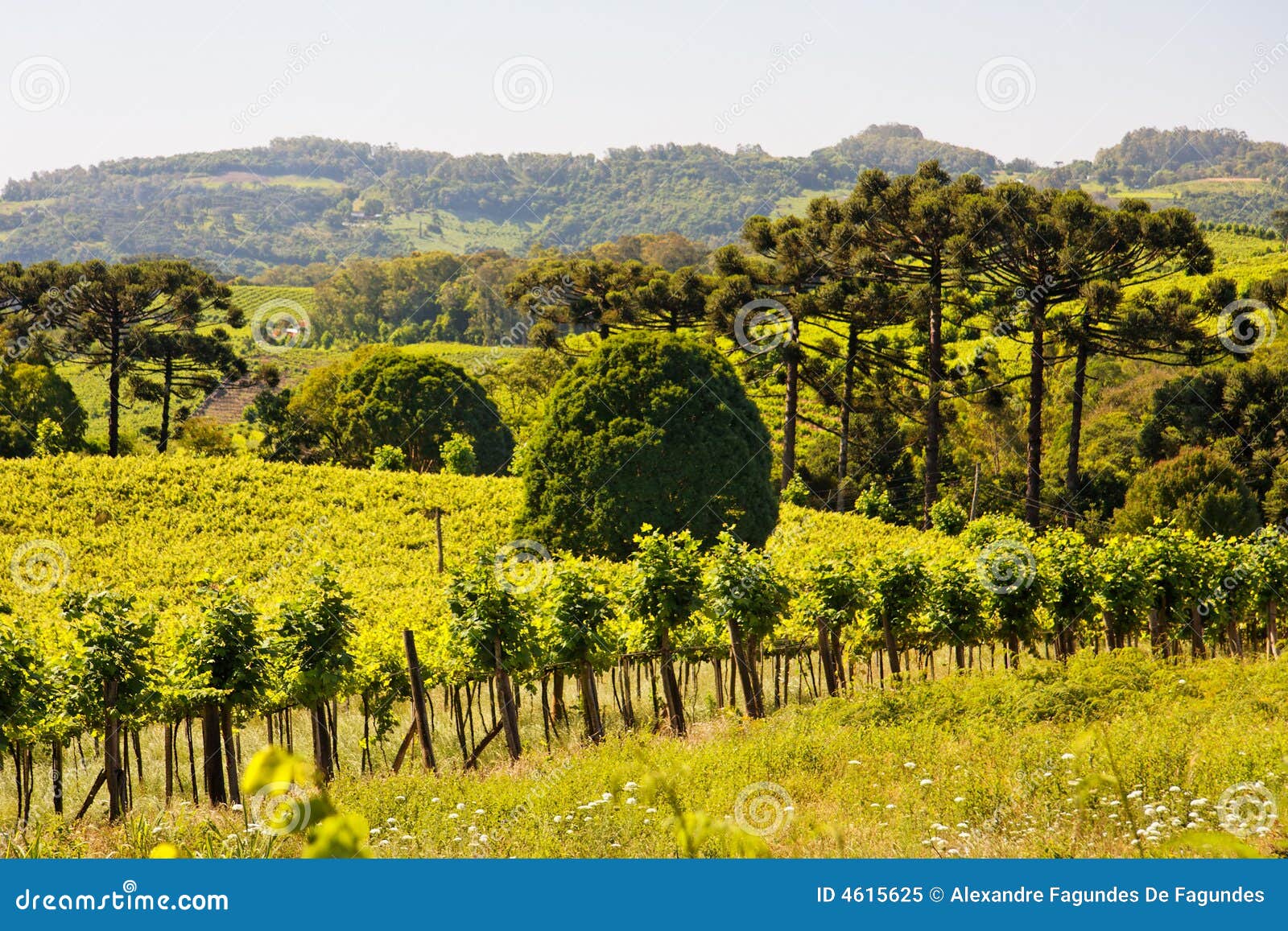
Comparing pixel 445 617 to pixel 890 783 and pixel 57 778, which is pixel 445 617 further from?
pixel 890 783

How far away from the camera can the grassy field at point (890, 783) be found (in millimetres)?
7316

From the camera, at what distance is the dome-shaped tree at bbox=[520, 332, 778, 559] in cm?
2166

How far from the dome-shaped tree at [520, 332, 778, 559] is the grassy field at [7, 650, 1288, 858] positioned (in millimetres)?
8290

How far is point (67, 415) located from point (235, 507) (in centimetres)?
2275

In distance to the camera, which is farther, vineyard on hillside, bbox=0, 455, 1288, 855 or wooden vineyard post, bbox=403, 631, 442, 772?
wooden vineyard post, bbox=403, 631, 442, 772

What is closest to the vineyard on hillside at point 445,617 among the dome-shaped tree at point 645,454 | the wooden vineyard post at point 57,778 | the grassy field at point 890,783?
the wooden vineyard post at point 57,778

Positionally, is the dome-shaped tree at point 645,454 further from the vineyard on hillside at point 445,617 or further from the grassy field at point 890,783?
the grassy field at point 890,783

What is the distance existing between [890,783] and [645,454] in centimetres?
1321

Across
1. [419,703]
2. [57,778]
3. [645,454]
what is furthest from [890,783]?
[645,454]

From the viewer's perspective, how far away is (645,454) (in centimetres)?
2186

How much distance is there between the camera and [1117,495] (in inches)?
1585

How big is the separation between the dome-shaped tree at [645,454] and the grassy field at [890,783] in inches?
326

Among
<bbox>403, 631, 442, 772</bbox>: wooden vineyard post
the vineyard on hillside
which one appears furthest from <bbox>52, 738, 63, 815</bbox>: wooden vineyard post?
<bbox>403, 631, 442, 772</bbox>: wooden vineyard post

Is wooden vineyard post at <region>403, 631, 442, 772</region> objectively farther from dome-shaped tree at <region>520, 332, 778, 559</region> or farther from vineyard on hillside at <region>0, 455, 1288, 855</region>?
dome-shaped tree at <region>520, 332, 778, 559</region>
